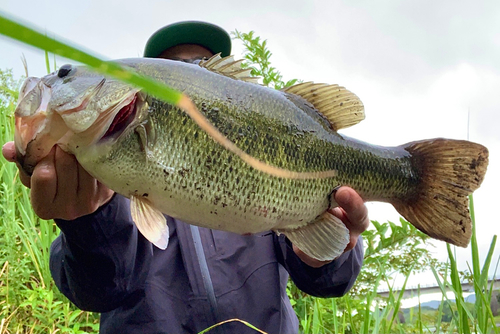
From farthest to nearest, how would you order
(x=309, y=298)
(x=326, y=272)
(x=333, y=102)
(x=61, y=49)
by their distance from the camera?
(x=309, y=298) < (x=326, y=272) < (x=333, y=102) < (x=61, y=49)

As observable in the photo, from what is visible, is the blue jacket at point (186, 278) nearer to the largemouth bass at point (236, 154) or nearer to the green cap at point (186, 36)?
the largemouth bass at point (236, 154)

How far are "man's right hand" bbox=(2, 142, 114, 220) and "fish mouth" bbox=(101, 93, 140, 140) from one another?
0.57 ft

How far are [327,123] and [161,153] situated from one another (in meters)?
0.57

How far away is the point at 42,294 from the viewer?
1960 mm

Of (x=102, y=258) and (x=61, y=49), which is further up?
(x=61, y=49)

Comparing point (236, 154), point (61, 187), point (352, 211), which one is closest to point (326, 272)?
point (352, 211)

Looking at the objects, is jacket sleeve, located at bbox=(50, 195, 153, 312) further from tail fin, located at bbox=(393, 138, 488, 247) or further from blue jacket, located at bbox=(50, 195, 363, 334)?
tail fin, located at bbox=(393, 138, 488, 247)

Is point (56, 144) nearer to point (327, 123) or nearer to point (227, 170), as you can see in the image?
point (227, 170)

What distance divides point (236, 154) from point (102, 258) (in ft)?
2.20

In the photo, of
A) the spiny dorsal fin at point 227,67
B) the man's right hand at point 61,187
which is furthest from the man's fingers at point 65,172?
the spiny dorsal fin at point 227,67

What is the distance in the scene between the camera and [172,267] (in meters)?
1.76

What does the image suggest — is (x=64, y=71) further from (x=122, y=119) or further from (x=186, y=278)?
(x=186, y=278)

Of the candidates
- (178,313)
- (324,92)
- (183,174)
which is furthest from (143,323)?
(324,92)

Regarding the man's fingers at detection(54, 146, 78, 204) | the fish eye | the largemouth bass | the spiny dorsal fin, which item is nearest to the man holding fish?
the man's fingers at detection(54, 146, 78, 204)
